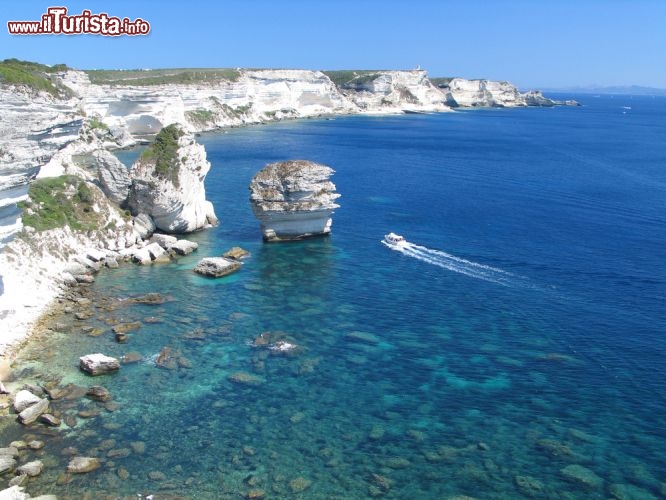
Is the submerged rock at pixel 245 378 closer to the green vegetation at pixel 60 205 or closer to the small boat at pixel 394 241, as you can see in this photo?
the green vegetation at pixel 60 205

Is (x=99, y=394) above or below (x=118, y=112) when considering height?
below

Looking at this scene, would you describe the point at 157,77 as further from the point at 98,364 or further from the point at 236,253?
the point at 98,364

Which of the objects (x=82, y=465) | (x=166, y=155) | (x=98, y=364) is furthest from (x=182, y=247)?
(x=82, y=465)

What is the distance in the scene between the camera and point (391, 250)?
48.9m

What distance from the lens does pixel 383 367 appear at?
99.1ft

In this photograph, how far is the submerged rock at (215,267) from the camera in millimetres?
42594

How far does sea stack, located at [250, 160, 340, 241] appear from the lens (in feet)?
161

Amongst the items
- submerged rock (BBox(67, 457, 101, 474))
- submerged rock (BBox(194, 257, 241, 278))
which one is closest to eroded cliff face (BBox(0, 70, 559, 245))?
submerged rock (BBox(194, 257, 241, 278))

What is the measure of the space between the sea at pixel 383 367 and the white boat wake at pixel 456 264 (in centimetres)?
22

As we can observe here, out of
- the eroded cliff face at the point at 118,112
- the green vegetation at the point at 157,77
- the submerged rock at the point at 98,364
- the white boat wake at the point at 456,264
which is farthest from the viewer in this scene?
the green vegetation at the point at 157,77

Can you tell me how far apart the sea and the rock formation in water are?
261 cm

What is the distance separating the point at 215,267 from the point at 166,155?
14.3m

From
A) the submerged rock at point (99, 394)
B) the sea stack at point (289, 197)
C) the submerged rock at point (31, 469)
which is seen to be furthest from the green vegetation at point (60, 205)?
the submerged rock at point (31, 469)

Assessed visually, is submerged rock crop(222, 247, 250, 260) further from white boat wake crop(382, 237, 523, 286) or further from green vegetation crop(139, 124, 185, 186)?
white boat wake crop(382, 237, 523, 286)
